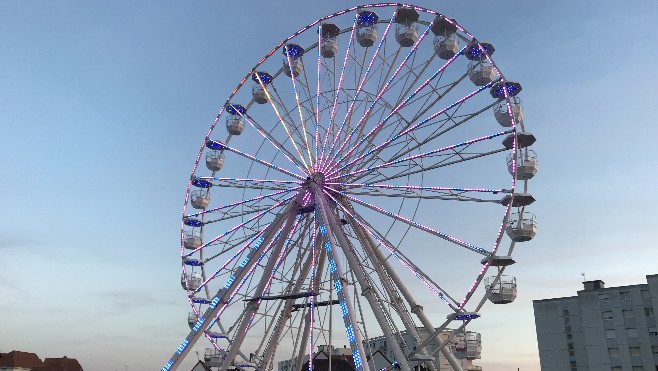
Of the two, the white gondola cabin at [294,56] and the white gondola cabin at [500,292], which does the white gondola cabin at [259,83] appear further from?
the white gondola cabin at [500,292]

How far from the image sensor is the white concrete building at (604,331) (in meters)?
53.1

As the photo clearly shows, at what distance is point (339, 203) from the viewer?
87.2 ft

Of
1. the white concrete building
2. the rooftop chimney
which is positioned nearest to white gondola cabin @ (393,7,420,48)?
the white concrete building

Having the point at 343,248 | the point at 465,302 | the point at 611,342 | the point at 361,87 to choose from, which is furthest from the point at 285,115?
the point at 611,342

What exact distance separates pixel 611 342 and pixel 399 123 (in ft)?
131

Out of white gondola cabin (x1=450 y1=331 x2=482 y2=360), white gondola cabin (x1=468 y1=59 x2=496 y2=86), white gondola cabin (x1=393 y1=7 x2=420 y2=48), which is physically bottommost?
white gondola cabin (x1=450 y1=331 x2=482 y2=360)

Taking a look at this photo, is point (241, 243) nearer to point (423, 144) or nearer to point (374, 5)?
point (423, 144)

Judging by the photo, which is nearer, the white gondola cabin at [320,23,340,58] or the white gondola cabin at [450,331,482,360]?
the white gondola cabin at [450,331,482,360]

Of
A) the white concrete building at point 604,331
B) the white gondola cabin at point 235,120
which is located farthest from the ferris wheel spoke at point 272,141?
the white concrete building at point 604,331

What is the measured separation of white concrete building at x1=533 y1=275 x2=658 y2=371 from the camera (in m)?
53.1

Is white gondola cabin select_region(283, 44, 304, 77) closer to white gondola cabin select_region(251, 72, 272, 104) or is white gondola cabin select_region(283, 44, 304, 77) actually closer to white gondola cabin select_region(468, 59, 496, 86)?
white gondola cabin select_region(251, 72, 272, 104)

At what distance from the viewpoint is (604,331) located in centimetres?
5534

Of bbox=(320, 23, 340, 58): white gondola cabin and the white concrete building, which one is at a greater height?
bbox=(320, 23, 340, 58): white gondola cabin

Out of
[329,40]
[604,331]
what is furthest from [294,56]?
[604,331]
